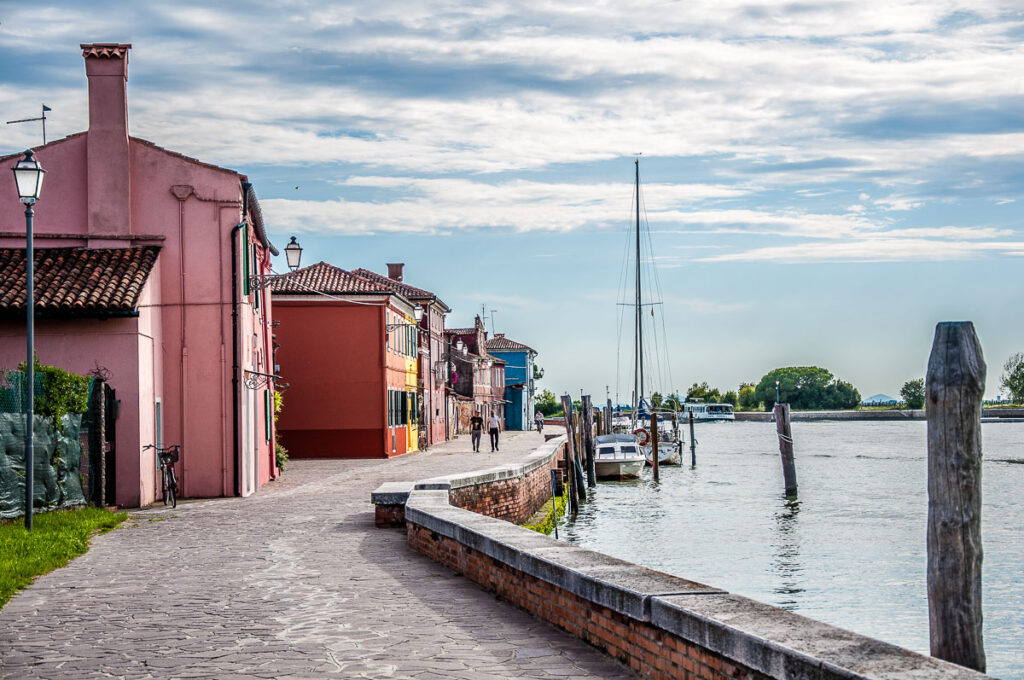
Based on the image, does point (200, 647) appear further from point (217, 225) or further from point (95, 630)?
point (217, 225)

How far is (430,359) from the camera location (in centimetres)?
5138

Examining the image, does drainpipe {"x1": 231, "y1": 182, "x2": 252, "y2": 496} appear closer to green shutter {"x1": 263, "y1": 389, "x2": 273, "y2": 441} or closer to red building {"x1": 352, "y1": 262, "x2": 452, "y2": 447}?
green shutter {"x1": 263, "y1": 389, "x2": 273, "y2": 441}

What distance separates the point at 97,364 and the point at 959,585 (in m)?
16.1

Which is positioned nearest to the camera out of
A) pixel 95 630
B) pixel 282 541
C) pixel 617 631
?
pixel 617 631

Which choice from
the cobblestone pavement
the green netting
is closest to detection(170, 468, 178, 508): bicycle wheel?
the green netting

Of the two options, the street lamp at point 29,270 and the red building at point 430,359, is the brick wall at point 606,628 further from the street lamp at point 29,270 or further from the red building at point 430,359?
the red building at point 430,359

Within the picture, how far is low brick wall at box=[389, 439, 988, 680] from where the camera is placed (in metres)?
4.57

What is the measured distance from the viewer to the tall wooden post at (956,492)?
5395 millimetres

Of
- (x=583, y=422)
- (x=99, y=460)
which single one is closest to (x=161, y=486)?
(x=99, y=460)

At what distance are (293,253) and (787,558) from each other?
38.9ft

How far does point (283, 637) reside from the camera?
296 inches

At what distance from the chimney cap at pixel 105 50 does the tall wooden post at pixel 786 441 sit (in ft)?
→ 68.1

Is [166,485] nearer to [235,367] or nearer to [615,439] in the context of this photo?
[235,367]

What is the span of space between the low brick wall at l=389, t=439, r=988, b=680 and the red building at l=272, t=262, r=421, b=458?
2802cm
